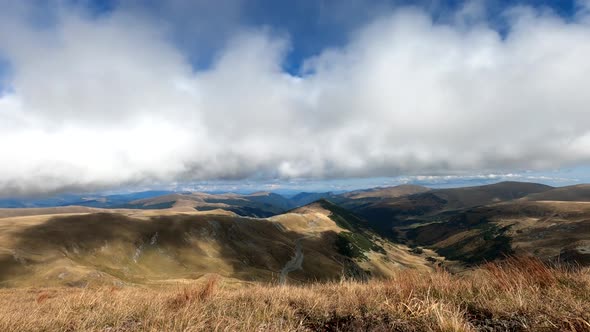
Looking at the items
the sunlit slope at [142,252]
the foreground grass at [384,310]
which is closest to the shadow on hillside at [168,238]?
the sunlit slope at [142,252]

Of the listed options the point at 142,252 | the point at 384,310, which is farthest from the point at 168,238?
the point at 384,310

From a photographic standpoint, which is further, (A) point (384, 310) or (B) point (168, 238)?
(B) point (168, 238)

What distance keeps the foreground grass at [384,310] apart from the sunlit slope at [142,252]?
78717mm

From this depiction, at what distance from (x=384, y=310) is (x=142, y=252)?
147m

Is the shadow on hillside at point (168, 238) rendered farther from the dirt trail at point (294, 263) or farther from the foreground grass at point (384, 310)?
the foreground grass at point (384, 310)

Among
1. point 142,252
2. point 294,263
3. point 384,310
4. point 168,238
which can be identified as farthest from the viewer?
point 294,263

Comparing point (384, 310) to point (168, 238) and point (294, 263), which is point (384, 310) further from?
point (168, 238)

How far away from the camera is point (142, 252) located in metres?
132

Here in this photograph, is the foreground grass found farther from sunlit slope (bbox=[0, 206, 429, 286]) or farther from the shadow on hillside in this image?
the shadow on hillside

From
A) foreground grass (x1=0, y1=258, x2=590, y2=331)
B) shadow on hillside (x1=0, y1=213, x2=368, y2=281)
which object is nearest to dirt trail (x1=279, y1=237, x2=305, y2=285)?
shadow on hillside (x1=0, y1=213, x2=368, y2=281)

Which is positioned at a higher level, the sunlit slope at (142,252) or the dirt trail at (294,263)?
the sunlit slope at (142,252)

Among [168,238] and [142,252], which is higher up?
[168,238]

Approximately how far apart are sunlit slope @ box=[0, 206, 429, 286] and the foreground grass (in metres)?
78.7

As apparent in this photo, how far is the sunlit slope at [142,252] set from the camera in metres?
87.9
